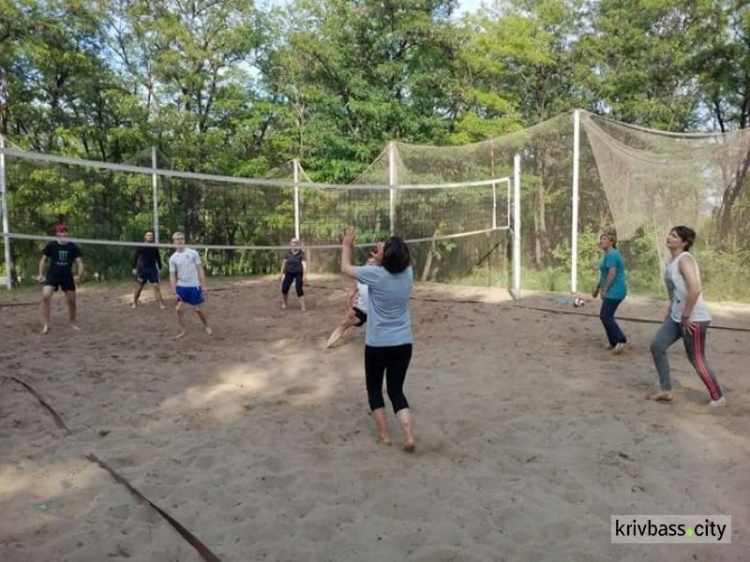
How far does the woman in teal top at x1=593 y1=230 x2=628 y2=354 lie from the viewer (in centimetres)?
627

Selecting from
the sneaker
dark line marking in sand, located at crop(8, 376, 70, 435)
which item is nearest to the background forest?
the sneaker

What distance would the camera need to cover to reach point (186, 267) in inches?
286

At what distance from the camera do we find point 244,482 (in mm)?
3375

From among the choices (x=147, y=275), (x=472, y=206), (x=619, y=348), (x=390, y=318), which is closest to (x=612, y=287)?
(x=619, y=348)

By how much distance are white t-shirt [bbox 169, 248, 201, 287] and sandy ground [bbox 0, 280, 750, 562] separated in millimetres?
850

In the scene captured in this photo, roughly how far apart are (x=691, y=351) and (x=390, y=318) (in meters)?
2.44

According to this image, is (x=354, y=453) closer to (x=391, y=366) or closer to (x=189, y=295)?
(x=391, y=366)

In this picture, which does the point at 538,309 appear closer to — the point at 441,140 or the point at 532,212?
the point at 532,212

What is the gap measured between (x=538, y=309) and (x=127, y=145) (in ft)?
38.3

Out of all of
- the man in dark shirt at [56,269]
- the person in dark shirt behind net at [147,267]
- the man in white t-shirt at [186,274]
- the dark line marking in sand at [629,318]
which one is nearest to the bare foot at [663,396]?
the dark line marking in sand at [629,318]

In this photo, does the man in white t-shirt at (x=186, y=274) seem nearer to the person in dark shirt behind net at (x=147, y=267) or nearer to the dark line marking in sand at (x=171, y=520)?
the person in dark shirt behind net at (x=147, y=267)

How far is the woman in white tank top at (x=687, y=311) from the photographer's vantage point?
14.0ft

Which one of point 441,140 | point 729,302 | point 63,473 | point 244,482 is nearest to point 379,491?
point 244,482

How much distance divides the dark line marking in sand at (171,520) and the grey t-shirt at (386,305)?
1538 mm
